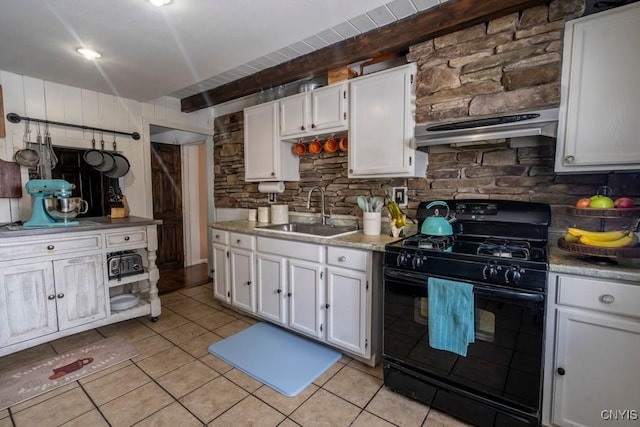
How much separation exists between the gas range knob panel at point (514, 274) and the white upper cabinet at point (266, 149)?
215 centimetres

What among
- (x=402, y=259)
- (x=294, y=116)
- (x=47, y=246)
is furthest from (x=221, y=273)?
(x=402, y=259)

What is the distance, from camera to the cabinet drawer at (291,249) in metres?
2.28

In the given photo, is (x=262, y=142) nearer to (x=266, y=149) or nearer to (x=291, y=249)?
(x=266, y=149)

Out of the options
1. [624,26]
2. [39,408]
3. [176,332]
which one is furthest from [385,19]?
[39,408]

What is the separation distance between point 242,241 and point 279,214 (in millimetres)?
547

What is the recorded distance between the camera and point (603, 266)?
4.48ft

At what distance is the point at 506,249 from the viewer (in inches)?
64.3

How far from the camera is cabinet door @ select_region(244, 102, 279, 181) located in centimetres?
297

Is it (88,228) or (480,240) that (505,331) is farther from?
(88,228)

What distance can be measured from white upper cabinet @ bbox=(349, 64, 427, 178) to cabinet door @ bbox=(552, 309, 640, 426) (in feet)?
4.11

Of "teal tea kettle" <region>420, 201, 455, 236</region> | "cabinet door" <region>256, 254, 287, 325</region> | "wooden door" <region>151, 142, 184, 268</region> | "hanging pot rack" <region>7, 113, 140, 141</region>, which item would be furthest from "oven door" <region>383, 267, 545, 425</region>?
"wooden door" <region>151, 142, 184, 268</region>

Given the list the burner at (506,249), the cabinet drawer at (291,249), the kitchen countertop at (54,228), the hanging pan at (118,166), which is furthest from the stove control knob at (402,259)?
the hanging pan at (118,166)

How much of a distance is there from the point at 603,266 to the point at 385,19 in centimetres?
185

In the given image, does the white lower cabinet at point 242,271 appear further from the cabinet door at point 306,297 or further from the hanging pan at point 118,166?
the hanging pan at point 118,166
